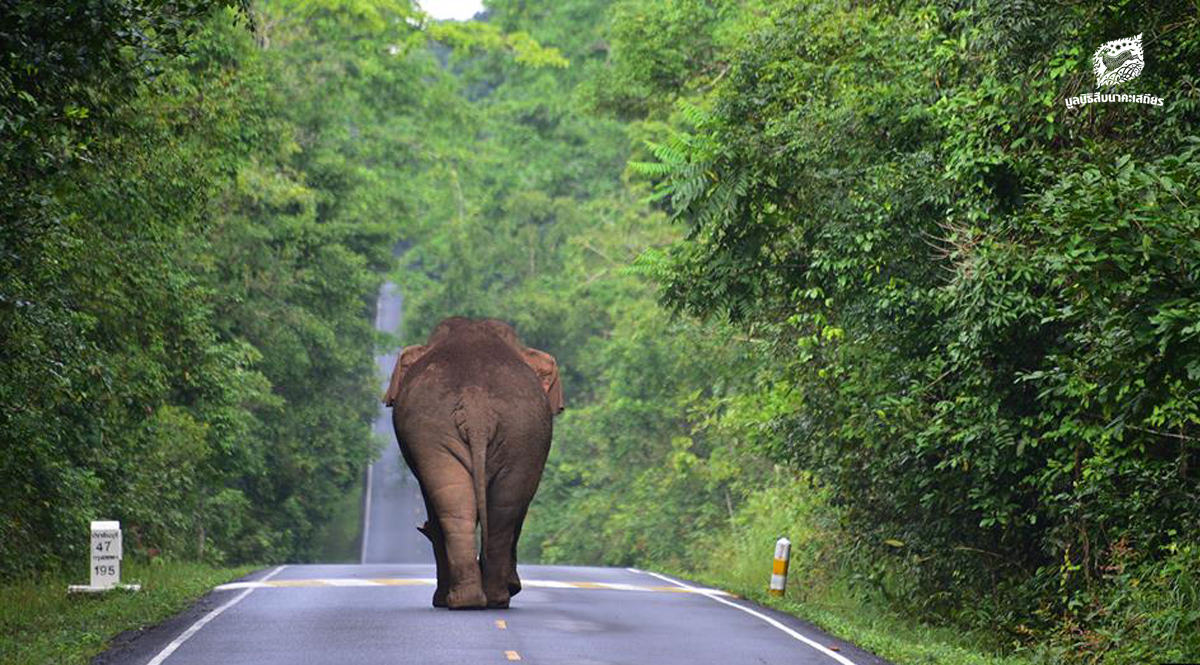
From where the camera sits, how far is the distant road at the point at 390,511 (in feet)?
187

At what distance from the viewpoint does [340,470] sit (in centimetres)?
4547

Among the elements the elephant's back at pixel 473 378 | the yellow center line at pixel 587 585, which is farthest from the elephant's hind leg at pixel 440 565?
the yellow center line at pixel 587 585

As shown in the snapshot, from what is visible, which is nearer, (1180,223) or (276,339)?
(1180,223)

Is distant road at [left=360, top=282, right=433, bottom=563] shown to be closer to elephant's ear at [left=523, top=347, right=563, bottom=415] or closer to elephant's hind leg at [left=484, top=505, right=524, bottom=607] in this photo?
elephant's ear at [left=523, top=347, right=563, bottom=415]

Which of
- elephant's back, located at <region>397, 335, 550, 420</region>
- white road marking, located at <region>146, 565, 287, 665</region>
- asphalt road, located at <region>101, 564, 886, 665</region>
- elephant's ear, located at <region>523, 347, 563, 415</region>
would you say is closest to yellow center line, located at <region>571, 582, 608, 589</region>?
asphalt road, located at <region>101, 564, 886, 665</region>

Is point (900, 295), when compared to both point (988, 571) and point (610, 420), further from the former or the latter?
point (610, 420)

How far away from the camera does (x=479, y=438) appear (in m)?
18.7

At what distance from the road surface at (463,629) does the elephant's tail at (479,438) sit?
3.34 ft

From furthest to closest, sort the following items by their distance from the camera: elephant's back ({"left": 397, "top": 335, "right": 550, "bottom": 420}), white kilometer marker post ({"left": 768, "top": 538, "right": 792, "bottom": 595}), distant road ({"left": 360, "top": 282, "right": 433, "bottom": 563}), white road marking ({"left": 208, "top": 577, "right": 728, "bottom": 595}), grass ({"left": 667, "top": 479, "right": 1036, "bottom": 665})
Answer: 1. distant road ({"left": 360, "top": 282, "right": 433, "bottom": 563})
2. white kilometer marker post ({"left": 768, "top": 538, "right": 792, "bottom": 595})
3. white road marking ({"left": 208, "top": 577, "right": 728, "bottom": 595})
4. elephant's back ({"left": 397, "top": 335, "right": 550, "bottom": 420})
5. grass ({"left": 667, "top": 479, "right": 1036, "bottom": 665})

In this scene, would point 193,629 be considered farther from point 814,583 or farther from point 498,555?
point 814,583

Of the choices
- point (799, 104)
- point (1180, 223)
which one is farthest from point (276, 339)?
point (1180, 223)

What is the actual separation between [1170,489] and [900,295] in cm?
447

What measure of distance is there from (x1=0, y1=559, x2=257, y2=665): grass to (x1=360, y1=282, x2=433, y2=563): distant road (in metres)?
Answer: 28.7

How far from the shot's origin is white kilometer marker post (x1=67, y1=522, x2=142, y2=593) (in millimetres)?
20516
